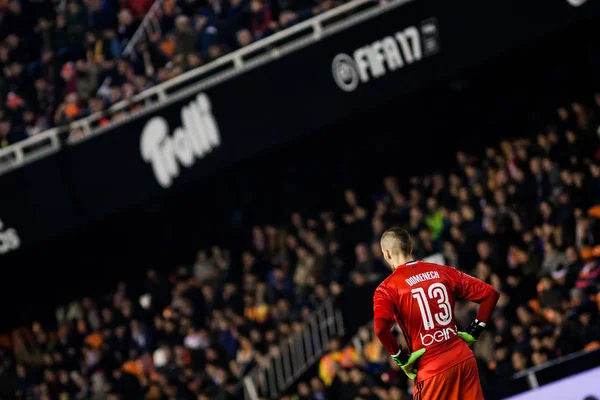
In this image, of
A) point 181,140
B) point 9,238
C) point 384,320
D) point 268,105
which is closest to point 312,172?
point 268,105

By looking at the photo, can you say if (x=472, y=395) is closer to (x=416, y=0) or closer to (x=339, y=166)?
(x=416, y=0)

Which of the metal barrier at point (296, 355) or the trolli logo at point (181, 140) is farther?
the trolli logo at point (181, 140)

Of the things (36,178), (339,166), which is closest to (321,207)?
(339,166)

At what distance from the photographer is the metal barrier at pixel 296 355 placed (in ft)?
51.8

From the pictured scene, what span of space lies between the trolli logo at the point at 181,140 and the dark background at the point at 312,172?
1.46 feet

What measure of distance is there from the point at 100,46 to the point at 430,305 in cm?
1368

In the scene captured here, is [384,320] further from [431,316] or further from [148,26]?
[148,26]

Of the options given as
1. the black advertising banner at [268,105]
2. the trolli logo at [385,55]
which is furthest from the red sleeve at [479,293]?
the trolli logo at [385,55]

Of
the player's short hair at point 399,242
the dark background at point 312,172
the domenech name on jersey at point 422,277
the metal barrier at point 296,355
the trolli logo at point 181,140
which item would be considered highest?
the trolli logo at point 181,140

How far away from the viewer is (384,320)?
6355mm

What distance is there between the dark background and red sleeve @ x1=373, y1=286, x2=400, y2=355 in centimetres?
1005

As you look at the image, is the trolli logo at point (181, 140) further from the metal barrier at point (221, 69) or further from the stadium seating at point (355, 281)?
the stadium seating at point (355, 281)

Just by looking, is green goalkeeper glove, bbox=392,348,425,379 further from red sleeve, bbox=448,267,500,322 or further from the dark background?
the dark background

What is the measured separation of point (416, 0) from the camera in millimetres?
15102
